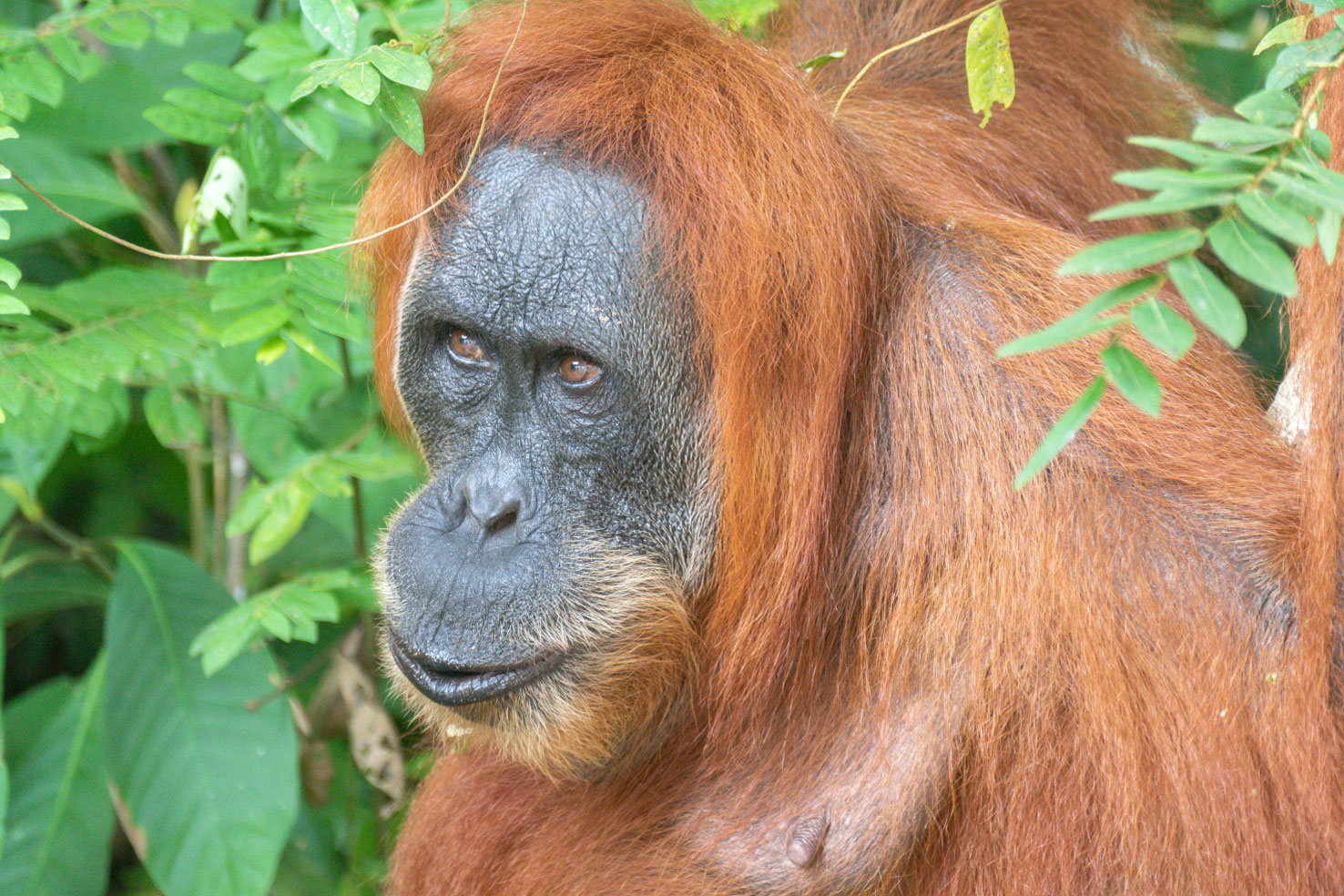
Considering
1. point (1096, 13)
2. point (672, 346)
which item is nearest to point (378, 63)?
point (672, 346)

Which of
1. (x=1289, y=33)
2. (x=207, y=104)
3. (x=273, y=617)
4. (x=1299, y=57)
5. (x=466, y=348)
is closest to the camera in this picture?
(x=1299, y=57)

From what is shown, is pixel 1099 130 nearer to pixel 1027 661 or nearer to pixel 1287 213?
pixel 1027 661

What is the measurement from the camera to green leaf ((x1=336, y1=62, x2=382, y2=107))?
5.65ft

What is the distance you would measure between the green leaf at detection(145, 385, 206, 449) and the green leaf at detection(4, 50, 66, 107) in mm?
614

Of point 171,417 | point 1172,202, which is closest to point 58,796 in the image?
point 171,417

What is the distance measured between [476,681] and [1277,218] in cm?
126

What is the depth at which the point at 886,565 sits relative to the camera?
1808 millimetres

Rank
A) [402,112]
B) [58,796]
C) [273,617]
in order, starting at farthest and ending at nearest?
[58,796], [273,617], [402,112]

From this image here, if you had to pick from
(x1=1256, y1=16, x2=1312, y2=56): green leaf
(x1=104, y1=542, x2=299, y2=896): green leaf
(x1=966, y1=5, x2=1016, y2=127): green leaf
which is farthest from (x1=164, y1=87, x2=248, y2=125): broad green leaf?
(x1=1256, y1=16, x2=1312, y2=56): green leaf

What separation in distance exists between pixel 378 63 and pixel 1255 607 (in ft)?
4.43

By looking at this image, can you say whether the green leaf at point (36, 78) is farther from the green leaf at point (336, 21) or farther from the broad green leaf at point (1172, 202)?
the broad green leaf at point (1172, 202)

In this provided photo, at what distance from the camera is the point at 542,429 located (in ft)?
6.24

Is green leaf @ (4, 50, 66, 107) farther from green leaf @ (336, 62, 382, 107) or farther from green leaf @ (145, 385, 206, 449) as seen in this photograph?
green leaf @ (336, 62, 382, 107)

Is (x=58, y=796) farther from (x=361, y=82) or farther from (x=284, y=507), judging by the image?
(x=361, y=82)
